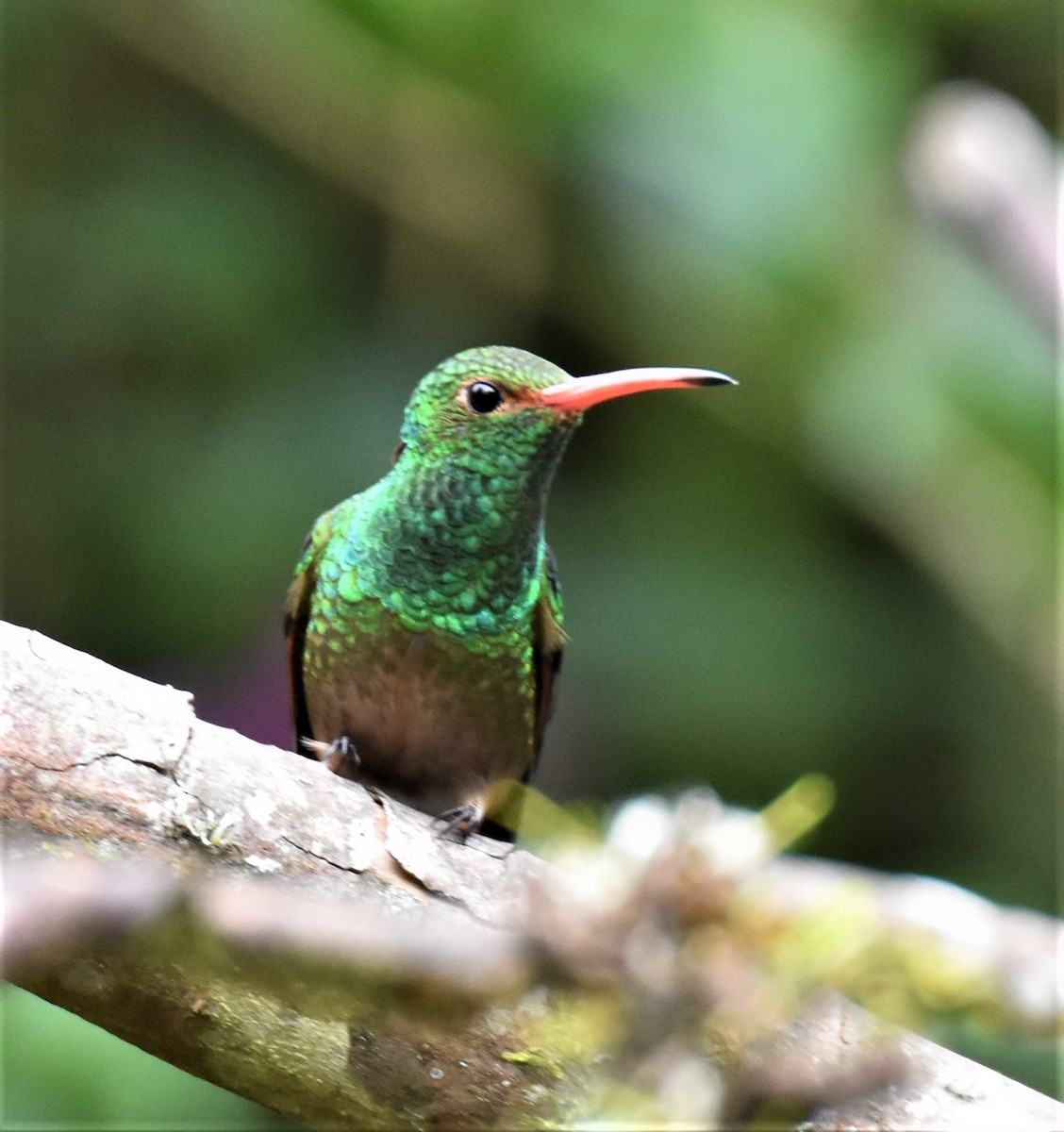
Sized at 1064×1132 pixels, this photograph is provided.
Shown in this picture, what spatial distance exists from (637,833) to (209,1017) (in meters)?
0.87

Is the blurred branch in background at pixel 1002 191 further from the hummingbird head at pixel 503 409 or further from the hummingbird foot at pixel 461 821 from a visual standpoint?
the hummingbird foot at pixel 461 821

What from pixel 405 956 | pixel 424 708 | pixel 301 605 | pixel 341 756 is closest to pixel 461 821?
pixel 424 708

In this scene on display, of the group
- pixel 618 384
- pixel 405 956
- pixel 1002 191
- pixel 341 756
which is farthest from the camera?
pixel 1002 191

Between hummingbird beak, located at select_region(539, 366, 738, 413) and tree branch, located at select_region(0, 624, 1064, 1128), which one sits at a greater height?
hummingbird beak, located at select_region(539, 366, 738, 413)

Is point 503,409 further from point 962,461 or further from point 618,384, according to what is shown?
point 962,461

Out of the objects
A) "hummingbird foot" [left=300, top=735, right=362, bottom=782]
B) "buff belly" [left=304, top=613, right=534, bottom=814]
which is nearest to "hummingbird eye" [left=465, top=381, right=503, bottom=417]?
"buff belly" [left=304, top=613, right=534, bottom=814]

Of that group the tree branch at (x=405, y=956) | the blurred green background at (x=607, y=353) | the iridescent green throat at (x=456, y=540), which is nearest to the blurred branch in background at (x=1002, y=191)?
the blurred green background at (x=607, y=353)

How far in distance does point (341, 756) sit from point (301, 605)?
1.03 ft

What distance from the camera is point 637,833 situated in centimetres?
102

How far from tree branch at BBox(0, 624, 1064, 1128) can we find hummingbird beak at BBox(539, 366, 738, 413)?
73cm

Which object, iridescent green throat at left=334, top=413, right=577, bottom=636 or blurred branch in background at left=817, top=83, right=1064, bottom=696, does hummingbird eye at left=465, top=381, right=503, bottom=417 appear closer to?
iridescent green throat at left=334, top=413, right=577, bottom=636

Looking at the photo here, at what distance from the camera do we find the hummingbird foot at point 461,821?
226cm

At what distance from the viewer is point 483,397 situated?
2.66m

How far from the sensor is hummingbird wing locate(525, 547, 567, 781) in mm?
2928
